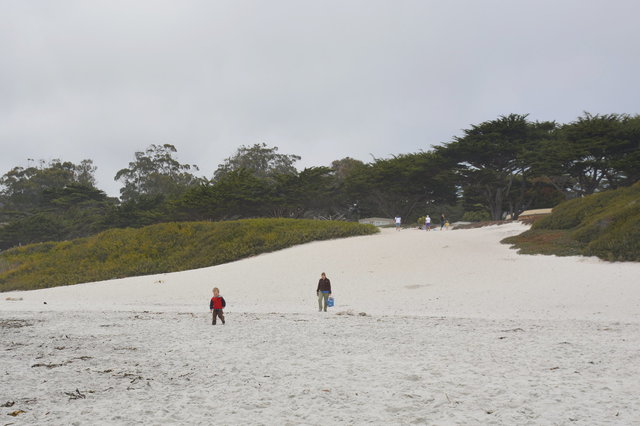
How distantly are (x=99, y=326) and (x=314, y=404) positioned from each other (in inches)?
305

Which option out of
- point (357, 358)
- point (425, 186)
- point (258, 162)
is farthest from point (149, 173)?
point (357, 358)

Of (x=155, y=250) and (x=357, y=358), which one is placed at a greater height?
(x=155, y=250)

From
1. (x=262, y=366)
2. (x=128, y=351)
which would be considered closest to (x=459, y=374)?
(x=262, y=366)

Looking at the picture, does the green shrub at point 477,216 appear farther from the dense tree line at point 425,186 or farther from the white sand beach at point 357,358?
the white sand beach at point 357,358

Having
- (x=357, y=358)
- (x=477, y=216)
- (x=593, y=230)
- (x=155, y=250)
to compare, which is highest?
(x=477, y=216)

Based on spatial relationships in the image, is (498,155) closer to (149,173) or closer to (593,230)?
(593,230)

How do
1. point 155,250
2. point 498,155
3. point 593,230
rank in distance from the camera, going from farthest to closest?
point 498,155
point 155,250
point 593,230

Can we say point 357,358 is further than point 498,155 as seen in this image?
No

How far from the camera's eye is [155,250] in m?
30.1

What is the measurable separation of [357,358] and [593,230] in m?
17.8

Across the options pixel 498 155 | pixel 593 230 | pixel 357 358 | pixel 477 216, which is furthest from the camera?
pixel 477 216

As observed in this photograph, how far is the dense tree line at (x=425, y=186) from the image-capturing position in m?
38.9

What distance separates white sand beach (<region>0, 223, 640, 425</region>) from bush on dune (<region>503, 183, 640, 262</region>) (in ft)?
5.80

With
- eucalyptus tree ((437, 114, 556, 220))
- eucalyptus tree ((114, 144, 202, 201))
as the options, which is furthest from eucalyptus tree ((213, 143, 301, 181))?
eucalyptus tree ((437, 114, 556, 220))
